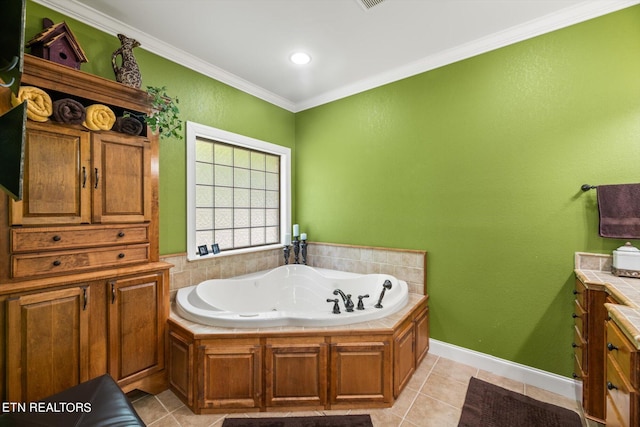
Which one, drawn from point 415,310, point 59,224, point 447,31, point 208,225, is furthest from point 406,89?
point 59,224

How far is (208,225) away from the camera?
120 inches

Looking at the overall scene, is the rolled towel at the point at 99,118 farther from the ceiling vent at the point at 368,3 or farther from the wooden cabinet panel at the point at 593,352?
the wooden cabinet panel at the point at 593,352

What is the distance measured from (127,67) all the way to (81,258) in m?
1.42

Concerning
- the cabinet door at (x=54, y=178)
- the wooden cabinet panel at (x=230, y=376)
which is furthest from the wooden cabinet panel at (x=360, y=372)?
the cabinet door at (x=54, y=178)

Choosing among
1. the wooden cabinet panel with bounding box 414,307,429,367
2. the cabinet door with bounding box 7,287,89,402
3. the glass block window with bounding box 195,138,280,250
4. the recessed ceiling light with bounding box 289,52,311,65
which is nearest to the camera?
the cabinet door with bounding box 7,287,89,402

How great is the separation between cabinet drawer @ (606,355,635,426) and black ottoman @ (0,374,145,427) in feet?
6.54

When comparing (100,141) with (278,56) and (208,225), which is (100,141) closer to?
(208,225)

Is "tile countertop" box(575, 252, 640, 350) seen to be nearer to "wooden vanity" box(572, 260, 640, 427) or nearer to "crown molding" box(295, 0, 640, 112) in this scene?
"wooden vanity" box(572, 260, 640, 427)

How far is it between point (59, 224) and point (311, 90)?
276cm

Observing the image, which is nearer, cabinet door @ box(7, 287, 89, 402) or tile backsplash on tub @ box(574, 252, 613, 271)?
cabinet door @ box(7, 287, 89, 402)

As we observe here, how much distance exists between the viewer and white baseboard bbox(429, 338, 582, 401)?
214 centimetres

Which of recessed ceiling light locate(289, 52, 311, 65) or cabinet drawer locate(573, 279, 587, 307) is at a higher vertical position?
recessed ceiling light locate(289, 52, 311, 65)

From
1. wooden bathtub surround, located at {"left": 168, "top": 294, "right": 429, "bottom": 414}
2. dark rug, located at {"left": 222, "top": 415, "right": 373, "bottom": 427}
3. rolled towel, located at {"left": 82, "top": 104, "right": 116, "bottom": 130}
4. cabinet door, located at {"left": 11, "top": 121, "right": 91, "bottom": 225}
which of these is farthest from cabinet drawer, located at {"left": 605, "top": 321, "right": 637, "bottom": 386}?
rolled towel, located at {"left": 82, "top": 104, "right": 116, "bottom": 130}

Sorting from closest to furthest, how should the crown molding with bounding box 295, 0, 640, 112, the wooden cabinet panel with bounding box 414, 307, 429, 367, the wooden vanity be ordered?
the wooden vanity → the crown molding with bounding box 295, 0, 640, 112 → the wooden cabinet panel with bounding box 414, 307, 429, 367
